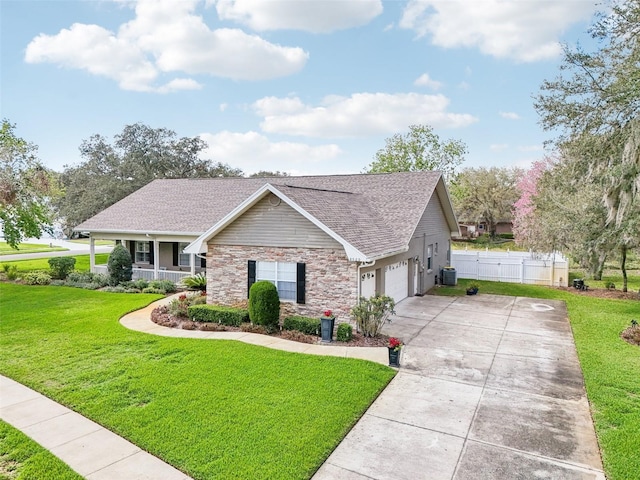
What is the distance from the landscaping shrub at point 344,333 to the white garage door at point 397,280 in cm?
407

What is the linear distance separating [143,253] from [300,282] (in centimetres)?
1398

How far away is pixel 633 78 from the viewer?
11.2 m

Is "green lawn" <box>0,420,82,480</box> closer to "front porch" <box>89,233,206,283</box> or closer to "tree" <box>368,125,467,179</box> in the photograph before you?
"front porch" <box>89,233,206,283</box>

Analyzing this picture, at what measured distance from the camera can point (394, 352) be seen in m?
9.77

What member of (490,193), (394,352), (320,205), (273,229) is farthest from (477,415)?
(490,193)

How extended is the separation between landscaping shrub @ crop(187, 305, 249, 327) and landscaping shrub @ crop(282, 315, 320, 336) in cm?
146

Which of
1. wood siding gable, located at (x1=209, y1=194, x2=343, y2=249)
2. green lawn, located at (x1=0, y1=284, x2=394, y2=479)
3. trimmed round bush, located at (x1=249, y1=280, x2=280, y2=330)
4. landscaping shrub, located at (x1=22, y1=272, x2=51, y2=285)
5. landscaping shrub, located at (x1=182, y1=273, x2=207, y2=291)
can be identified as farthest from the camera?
landscaping shrub, located at (x1=22, y1=272, x2=51, y2=285)

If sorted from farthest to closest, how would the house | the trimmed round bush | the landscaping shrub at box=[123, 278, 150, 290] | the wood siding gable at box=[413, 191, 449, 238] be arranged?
1. the landscaping shrub at box=[123, 278, 150, 290]
2. the wood siding gable at box=[413, 191, 449, 238]
3. the house
4. the trimmed round bush

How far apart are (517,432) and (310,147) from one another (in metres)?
38.0

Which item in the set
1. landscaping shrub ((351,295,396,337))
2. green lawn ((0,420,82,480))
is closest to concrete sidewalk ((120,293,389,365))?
landscaping shrub ((351,295,396,337))

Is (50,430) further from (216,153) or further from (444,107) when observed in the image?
(216,153)

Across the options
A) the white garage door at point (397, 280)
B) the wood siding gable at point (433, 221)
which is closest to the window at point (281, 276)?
the white garage door at point (397, 280)

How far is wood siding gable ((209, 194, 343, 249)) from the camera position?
1295 cm

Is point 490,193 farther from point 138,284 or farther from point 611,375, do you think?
point 611,375
